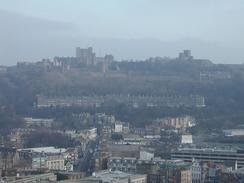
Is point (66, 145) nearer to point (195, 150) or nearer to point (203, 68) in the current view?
point (195, 150)

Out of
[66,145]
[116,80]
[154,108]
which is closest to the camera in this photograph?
[66,145]

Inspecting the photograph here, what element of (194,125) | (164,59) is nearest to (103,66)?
(164,59)

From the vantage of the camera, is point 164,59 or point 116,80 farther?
point 164,59

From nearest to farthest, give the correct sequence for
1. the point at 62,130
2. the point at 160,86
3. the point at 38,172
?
the point at 38,172 < the point at 62,130 < the point at 160,86

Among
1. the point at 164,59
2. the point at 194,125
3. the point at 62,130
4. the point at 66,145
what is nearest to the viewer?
the point at 66,145

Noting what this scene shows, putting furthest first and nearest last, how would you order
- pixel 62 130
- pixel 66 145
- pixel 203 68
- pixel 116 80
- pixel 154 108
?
pixel 203 68
pixel 116 80
pixel 154 108
pixel 62 130
pixel 66 145

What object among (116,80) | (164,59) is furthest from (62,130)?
(164,59)

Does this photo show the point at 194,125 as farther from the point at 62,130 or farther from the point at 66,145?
the point at 66,145

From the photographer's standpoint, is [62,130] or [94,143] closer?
[94,143]
